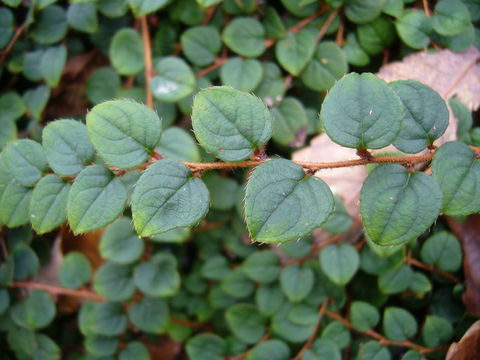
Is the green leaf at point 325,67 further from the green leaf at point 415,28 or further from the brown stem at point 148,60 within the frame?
the brown stem at point 148,60

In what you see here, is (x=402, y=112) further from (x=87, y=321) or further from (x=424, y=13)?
(x=87, y=321)

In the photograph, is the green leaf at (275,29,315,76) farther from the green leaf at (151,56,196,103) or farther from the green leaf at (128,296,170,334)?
the green leaf at (128,296,170,334)

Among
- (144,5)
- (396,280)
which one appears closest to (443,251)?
(396,280)

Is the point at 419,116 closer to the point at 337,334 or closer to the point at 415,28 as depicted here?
the point at 415,28

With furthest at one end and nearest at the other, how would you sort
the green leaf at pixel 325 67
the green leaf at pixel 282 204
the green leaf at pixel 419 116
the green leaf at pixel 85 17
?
1. the green leaf at pixel 85 17
2. the green leaf at pixel 325 67
3. the green leaf at pixel 419 116
4. the green leaf at pixel 282 204

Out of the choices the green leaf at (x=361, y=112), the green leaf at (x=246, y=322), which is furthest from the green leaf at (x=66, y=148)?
the green leaf at (x=246, y=322)

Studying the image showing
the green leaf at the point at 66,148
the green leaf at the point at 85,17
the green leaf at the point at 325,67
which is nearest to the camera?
the green leaf at the point at 66,148
